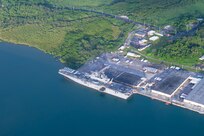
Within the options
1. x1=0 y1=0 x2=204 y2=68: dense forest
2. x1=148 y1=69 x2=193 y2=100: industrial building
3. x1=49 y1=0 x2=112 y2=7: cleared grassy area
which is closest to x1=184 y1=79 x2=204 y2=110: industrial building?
x1=148 y1=69 x2=193 y2=100: industrial building

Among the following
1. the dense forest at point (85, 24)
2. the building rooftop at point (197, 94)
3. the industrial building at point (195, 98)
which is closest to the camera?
the industrial building at point (195, 98)

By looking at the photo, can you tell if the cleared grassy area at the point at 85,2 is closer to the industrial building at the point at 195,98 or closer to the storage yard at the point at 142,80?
the storage yard at the point at 142,80

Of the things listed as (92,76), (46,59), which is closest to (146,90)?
(92,76)

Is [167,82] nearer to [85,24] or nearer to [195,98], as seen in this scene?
[195,98]

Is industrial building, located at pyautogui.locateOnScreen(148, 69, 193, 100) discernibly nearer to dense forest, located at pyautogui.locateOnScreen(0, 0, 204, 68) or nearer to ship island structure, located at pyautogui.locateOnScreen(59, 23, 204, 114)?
ship island structure, located at pyautogui.locateOnScreen(59, 23, 204, 114)

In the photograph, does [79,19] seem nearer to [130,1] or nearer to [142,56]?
[130,1]

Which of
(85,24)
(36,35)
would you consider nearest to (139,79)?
(85,24)

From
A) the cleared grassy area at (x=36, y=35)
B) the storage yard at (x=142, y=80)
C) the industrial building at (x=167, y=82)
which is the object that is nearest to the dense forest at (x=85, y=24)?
the cleared grassy area at (x=36, y=35)
